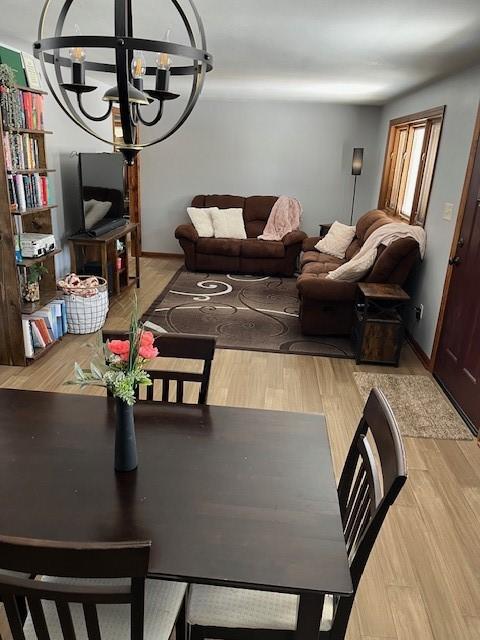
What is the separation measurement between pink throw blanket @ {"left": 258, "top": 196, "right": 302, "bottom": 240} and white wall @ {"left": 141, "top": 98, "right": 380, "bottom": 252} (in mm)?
387

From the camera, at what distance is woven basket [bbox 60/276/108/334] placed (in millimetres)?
4043

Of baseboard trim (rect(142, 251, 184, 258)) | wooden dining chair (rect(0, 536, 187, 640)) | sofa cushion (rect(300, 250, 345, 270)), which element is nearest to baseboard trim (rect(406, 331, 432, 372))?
sofa cushion (rect(300, 250, 345, 270))

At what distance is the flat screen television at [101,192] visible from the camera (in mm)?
4531

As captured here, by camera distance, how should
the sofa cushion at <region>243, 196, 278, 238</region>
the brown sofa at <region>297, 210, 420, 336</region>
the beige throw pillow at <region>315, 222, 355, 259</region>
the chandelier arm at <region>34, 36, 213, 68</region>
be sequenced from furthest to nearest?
the sofa cushion at <region>243, 196, 278, 238</region> < the beige throw pillow at <region>315, 222, 355, 259</region> < the brown sofa at <region>297, 210, 420, 336</region> < the chandelier arm at <region>34, 36, 213, 68</region>

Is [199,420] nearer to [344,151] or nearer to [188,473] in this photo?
[188,473]

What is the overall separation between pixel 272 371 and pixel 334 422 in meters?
0.78

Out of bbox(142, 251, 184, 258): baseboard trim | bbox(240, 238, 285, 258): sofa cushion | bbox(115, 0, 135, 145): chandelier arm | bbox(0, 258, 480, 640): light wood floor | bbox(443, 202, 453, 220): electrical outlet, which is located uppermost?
bbox(115, 0, 135, 145): chandelier arm

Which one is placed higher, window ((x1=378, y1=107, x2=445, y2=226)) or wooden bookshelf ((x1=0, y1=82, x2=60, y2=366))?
window ((x1=378, y1=107, x2=445, y2=226))

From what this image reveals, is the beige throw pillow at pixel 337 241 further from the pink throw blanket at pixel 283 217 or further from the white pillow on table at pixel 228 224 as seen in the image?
the white pillow on table at pixel 228 224

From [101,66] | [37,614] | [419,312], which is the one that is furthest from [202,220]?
[37,614]

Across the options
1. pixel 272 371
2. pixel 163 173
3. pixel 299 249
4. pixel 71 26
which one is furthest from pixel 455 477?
pixel 163 173

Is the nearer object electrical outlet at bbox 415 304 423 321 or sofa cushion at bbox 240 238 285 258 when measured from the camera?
electrical outlet at bbox 415 304 423 321

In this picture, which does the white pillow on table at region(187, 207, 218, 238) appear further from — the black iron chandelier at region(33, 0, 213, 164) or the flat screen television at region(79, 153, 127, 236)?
the black iron chandelier at region(33, 0, 213, 164)

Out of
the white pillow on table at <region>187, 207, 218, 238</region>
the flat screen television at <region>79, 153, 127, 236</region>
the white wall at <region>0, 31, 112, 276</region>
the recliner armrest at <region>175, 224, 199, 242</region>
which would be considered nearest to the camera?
the white wall at <region>0, 31, 112, 276</region>
